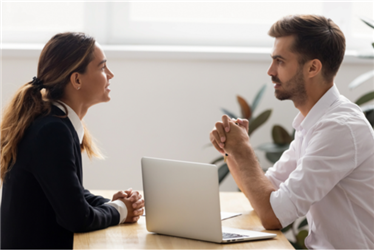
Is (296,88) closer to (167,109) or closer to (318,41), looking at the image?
(318,41)

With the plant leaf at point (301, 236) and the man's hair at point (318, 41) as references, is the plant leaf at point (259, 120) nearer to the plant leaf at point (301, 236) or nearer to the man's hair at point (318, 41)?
the plant leaf at point (301, 236)

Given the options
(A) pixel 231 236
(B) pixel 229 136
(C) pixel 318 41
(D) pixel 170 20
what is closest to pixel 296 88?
(C) pixel 318 41

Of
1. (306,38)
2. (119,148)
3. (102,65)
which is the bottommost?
(119,148)

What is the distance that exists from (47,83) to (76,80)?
10cm

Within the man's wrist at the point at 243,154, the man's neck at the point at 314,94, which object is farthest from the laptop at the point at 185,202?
the man's neck at the point at 314,94

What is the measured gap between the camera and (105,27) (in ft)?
9.62

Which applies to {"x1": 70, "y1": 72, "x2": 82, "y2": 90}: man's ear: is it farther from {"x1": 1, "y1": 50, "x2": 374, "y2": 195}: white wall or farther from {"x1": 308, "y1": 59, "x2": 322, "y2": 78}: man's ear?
{"x1": 1, "y1": 50, "x2": 374, "y2": 195}: white wall

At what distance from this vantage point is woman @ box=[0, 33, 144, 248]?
1.29 metres

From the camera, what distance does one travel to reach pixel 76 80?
1.54m

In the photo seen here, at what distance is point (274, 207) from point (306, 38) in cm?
63

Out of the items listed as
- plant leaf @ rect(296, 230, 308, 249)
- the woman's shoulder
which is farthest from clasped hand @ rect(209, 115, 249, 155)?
plant leaf @ rect(296, 230, 308, 249)

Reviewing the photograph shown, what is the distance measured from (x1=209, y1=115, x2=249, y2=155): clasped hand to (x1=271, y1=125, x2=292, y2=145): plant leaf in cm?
96

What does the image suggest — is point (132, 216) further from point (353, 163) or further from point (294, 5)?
point (294, 5)

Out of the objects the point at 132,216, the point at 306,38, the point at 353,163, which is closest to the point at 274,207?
the point at 353,163
